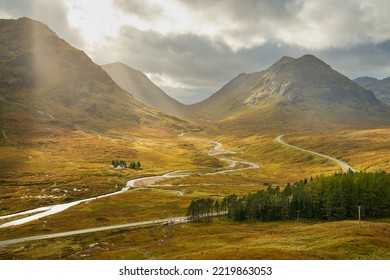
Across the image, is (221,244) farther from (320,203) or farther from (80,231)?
(320,203)

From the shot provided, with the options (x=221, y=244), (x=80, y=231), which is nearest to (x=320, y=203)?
(x=221, y=244)

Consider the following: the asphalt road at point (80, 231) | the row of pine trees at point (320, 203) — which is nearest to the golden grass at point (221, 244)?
the asphalt road at point (80, 231)

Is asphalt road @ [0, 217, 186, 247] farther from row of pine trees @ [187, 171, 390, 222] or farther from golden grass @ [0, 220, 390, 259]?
row of pine trees @ [187, 171, 390, 222]

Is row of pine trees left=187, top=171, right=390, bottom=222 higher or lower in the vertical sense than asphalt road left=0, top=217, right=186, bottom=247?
higher

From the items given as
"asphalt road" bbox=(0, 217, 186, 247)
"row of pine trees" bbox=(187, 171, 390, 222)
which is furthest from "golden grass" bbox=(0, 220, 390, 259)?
"row of pine trees" bbox=(187, 171, 390, 222)

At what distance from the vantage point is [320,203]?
136 meters

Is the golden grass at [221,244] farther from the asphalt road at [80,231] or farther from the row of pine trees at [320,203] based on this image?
the row of pine trees at [320,203]

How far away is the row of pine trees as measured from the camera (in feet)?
424

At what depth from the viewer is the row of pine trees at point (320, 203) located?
12925cm
